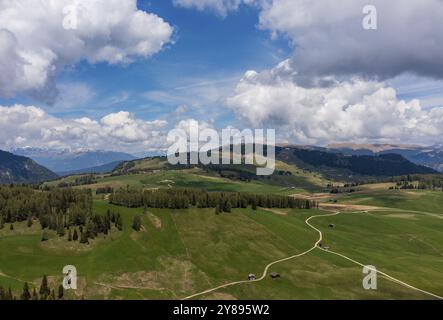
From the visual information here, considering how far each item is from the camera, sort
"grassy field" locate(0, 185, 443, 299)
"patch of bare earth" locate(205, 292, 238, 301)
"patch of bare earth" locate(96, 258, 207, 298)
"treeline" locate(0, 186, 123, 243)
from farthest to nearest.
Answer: "treeline" locate(0, 186, 123, 243)
"patch of bare earth" locate(96, 258, 207, 298)
"grassy field" locate(0, 185, 443, 299)
"patch of bare earth" locate(205, 292, 238, 301)

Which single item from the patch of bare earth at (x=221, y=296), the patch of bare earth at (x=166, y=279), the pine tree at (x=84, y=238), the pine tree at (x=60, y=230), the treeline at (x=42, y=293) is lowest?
the patch of bare earth at (x=221, y=296)

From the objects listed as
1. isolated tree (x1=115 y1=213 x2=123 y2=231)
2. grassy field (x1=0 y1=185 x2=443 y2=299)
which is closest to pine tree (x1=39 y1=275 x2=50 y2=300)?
grassy field (x1=0 y1=185 x2=443 y2=299)

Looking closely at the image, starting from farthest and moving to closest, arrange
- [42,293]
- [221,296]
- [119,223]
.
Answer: [119,223]
[221,296]
[42,293]

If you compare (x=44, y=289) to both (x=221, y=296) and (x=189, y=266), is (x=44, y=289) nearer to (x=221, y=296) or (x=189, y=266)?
(x=189, y=266)

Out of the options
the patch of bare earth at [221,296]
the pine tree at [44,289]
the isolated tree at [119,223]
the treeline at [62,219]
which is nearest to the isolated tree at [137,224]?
the isolated tree at [119,223]

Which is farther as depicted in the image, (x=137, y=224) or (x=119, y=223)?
(x=137, y=224)

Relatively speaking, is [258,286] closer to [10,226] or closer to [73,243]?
[73,243]

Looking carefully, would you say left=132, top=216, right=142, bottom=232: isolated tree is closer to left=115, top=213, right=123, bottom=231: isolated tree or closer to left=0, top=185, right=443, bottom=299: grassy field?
left=0, top=185, right=443, bottom=299: grassy field

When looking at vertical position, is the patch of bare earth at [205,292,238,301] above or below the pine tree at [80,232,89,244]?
below

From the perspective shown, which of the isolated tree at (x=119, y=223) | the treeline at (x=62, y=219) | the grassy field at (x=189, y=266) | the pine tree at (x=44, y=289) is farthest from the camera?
the isolated tree at (x=119, y=223)

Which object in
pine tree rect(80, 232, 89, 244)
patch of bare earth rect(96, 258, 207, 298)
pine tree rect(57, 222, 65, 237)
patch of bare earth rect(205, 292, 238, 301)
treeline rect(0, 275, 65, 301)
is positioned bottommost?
patch of bare earth rect(205, 292, 238, 301)

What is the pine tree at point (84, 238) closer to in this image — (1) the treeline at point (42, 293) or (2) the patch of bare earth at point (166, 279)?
(2) the patch of bare earth at point (166, 279)

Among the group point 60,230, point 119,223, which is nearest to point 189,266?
point 119,223
